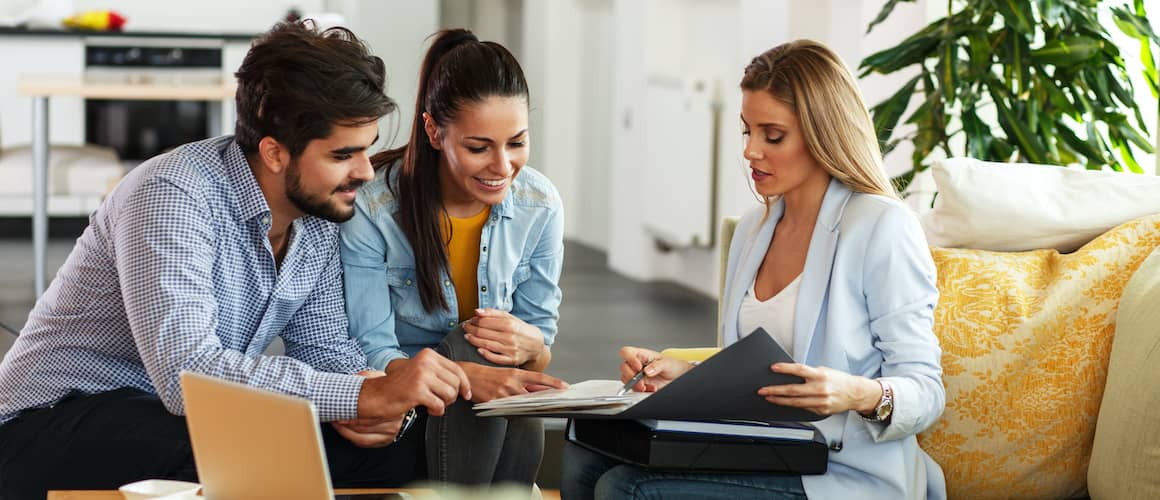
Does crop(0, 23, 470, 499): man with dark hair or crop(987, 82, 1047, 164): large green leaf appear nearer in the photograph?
crop(0, 23, 470, 499): man with dark hair

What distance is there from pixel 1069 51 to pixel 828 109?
1.28m

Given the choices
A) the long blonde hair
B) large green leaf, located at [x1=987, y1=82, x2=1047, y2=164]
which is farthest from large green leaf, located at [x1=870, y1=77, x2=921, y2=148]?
the long blonde hair

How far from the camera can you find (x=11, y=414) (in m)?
1.94

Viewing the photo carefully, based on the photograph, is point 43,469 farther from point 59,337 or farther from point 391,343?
point 391,343

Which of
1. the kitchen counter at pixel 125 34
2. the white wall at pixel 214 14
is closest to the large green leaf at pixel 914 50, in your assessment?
the kitchen counter at pixel 125 34

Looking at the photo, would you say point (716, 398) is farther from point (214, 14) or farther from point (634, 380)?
point (214, 14)

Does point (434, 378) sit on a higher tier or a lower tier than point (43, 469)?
higher

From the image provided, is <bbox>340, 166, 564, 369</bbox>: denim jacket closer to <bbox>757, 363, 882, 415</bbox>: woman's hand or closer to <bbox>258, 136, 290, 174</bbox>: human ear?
<bbox>258, 136, 290, 174</bbox>: human ear

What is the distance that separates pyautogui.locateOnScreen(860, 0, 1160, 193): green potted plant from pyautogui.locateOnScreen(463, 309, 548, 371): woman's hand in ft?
3.86

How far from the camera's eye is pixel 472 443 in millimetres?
1994

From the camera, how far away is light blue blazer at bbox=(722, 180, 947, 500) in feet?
5.84

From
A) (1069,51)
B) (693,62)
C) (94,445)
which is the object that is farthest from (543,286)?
(693,62)

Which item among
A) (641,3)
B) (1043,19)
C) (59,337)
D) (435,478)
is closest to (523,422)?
(435,478)

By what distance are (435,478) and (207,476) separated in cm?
57
